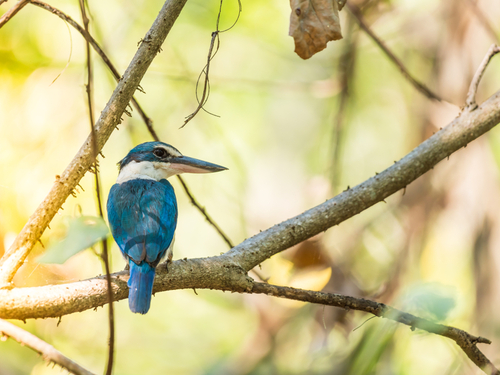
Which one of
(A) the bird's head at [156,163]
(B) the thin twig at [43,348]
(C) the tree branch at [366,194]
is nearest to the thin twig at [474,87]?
(C) the tree branch at [366,194]

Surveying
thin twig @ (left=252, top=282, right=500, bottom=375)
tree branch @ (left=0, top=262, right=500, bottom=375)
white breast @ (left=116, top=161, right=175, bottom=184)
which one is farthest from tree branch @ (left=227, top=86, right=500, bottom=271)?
white breast @ (left=116, top=161, right=175, bottom=184)

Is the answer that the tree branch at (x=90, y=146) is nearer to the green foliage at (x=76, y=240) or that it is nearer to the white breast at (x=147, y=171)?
the green foliage at (x=76, y=240)

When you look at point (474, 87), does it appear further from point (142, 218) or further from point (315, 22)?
point (142, 218)

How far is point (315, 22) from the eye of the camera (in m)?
1.97

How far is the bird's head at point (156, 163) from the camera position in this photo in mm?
3025

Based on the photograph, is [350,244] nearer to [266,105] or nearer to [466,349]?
[466,349]

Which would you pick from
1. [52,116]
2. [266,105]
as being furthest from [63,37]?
[266,105]

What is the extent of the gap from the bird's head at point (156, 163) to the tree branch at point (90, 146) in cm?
115

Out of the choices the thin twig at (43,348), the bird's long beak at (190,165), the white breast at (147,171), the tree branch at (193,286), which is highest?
the white breast at (147,171)

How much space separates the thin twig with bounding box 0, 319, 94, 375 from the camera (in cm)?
127

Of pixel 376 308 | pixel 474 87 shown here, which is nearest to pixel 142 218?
pixel 376 308

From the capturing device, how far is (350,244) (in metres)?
4.28

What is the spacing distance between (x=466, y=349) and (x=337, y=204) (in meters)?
0.87

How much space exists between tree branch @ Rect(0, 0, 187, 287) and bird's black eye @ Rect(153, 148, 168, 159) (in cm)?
119
